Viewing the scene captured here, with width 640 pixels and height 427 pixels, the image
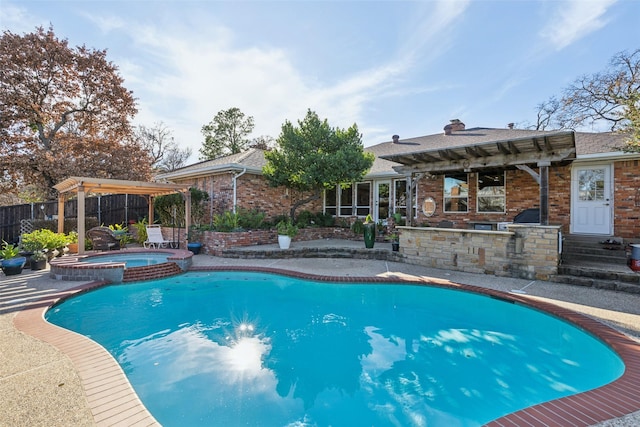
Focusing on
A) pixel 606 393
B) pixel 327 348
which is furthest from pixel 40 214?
pixel 606 393

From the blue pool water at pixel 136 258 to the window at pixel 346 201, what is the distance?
27.6ft

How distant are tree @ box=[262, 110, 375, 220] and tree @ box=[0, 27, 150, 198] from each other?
10.8 metres

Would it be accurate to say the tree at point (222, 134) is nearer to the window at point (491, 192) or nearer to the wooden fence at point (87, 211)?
the wooden fence at point (87, 211)

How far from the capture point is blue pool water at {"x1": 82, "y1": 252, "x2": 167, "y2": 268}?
30.9 feet

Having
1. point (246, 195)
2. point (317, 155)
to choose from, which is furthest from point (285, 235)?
point (317, 155)

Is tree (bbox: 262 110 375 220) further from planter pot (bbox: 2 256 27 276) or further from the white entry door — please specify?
planter pot (bbox: 2 256 27 276)

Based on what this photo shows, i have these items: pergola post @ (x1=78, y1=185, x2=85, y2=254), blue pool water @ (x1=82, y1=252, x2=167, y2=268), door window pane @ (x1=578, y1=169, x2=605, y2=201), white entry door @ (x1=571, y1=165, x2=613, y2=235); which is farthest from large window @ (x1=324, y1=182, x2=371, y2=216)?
pergola post @ (x1=78, y1=185, x2=85, y2=254)

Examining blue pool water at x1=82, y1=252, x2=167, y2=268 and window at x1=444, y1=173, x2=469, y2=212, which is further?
window at x1=444, y1=173, x2=469, y2=212

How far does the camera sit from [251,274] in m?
8.76

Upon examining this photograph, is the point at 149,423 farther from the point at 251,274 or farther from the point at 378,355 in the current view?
the point at 251,274

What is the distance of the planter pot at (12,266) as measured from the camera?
7.82m

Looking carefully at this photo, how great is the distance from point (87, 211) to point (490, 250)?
1815 cm

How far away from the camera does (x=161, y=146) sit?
29422mm

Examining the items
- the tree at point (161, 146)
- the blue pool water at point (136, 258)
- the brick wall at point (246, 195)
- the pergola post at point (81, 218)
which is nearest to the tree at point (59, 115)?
the brick wall at point (246, 195)
